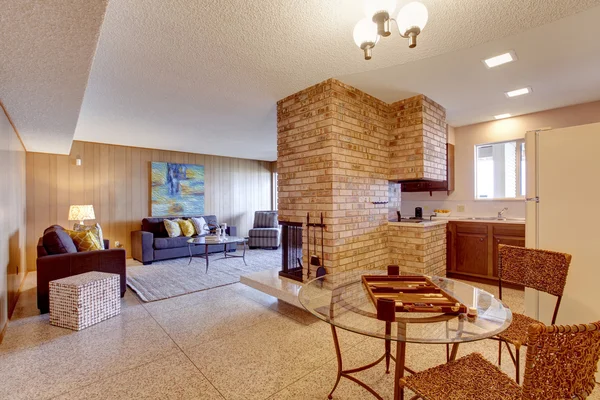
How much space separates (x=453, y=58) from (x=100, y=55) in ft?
9.67

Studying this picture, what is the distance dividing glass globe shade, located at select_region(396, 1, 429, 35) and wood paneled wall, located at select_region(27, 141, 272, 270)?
5.96m

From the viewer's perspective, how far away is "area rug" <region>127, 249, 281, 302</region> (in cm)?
367

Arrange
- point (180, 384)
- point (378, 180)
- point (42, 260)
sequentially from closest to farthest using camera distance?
point (180, 384) → point (42, 260) → point (378, 180)

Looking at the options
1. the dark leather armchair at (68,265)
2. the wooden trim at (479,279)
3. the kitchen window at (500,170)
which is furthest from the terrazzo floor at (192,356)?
the kitchen window at (500,170)

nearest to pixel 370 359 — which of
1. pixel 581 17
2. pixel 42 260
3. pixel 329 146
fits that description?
pixel 329 146

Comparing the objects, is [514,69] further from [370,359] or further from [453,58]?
[370,359]

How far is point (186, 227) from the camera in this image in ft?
19.3

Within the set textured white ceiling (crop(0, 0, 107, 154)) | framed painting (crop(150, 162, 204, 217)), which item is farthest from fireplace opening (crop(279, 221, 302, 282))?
framed painting (crop(150, 162, 204, 217))

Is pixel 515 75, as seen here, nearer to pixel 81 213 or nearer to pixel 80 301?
pixel 80 301

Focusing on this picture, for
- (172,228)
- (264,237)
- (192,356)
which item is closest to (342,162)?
(192,356)

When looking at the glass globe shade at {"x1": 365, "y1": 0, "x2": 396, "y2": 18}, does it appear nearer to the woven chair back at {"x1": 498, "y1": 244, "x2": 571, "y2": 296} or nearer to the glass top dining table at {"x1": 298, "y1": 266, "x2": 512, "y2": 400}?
the glass top dining table at {"x1": 298, "y1": 266, "x2": 512, "y2": 400}

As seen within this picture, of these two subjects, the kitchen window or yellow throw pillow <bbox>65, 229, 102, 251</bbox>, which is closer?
yellow throw pillow <bbox>65, 229, 102, 251</bbox>

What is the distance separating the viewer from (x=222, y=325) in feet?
8.71

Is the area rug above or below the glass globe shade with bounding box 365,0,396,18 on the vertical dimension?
below
